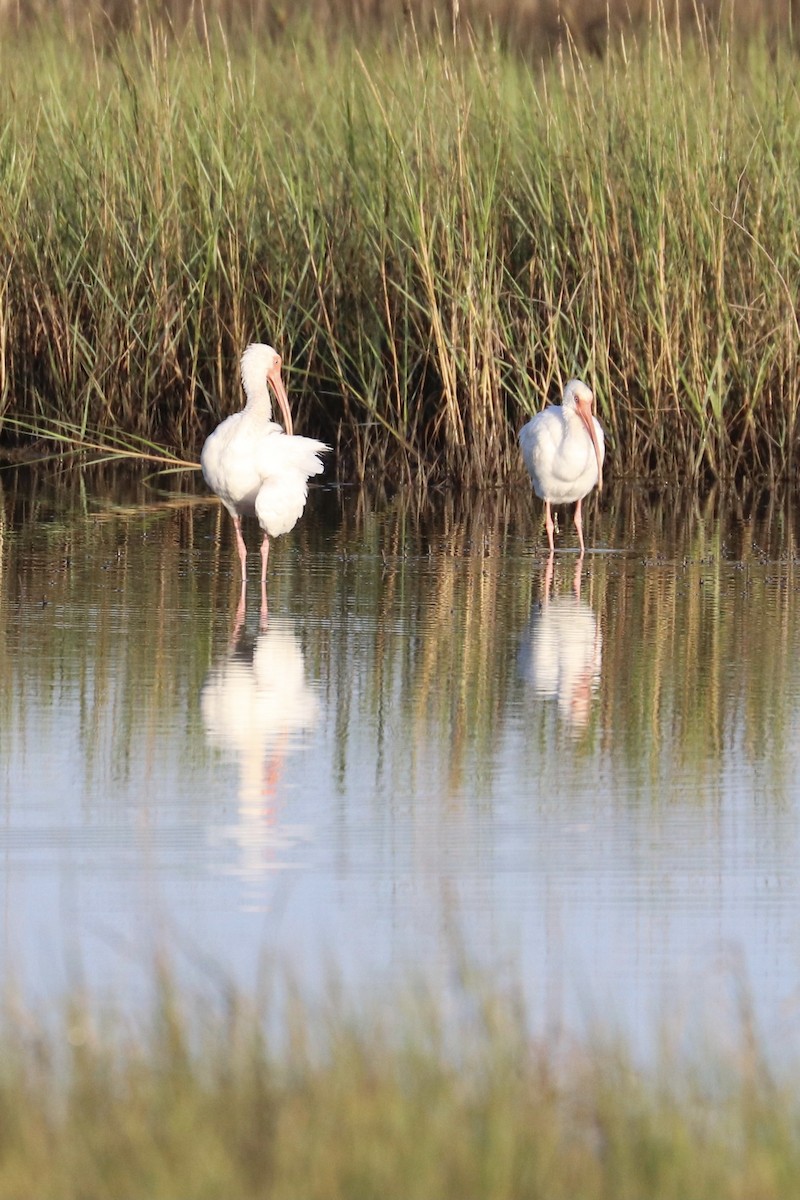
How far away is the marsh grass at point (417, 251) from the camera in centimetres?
1141

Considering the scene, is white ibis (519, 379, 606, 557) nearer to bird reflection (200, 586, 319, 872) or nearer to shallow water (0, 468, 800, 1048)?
shallow water (0, 468, 800, 1048)

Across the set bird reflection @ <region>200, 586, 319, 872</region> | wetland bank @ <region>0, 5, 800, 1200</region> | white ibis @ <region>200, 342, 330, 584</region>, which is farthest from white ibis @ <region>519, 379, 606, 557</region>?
bird reflection @ <region>200, 586, 319, 872</region>

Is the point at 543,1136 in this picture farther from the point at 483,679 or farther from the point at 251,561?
the point at 251,561

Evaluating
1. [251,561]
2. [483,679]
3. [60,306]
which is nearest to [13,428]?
[60,306]

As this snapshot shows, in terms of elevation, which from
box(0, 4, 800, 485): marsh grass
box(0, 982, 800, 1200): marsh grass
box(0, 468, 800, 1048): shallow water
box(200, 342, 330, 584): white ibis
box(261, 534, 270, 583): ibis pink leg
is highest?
box(0, 4, 800, 485): marsh grass

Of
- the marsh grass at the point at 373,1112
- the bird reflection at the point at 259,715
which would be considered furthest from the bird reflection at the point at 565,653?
the marsh grass at the point at 373,1112

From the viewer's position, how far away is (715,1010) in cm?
378

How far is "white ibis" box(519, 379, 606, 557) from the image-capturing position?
9922 millimetres

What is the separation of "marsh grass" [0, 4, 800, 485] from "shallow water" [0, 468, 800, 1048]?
209 cm

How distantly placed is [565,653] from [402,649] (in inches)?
20.5

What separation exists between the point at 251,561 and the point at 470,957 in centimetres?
554

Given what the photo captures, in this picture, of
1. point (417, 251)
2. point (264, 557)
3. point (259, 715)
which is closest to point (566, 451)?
point (264, 557)

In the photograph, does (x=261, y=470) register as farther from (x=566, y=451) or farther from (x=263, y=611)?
(x=566, y=451)

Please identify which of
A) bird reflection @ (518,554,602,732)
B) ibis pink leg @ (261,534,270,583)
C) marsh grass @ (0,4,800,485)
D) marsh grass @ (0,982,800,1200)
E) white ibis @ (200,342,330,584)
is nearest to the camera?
marsh grass @ (0,982,800,1200)
